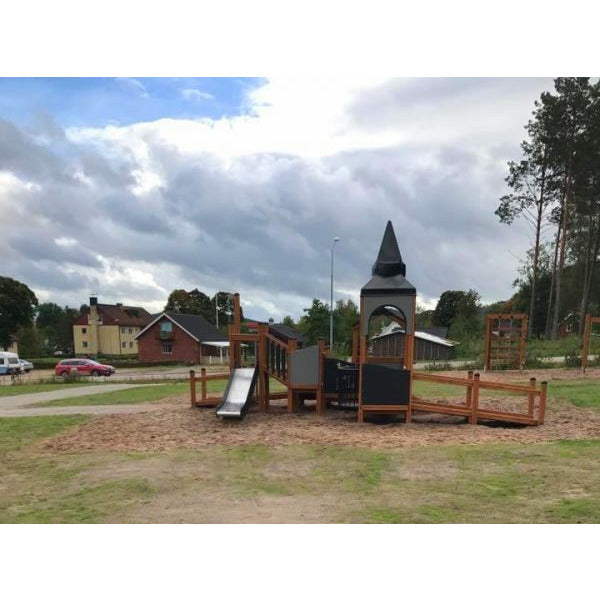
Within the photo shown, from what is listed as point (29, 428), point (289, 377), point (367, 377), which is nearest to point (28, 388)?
point (29, 428)

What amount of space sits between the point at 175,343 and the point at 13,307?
20.1 metres

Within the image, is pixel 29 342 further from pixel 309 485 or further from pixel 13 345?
pixel 309 485

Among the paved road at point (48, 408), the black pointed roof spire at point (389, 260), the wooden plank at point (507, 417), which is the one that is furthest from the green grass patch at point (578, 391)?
the paved road at point (48, 408)

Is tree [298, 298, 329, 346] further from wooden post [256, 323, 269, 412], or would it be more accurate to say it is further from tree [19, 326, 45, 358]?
tree [19, 326, 45, 358]

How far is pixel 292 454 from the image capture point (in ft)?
24.5

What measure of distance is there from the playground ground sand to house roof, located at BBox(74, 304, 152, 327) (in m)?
57.8

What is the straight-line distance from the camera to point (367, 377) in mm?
10047

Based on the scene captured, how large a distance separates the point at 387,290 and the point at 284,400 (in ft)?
15.9

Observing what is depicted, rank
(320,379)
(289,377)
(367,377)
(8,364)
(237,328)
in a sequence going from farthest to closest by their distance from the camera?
(8,364) → (237,328) → (289,377) → (320,379) → (367,377)

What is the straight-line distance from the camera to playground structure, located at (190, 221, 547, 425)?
989 cm

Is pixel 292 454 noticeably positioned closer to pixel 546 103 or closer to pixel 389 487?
pixel 389 487

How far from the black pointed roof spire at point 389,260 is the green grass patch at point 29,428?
736cm

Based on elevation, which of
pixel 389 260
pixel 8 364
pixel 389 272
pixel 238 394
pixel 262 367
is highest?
pixel 389 260

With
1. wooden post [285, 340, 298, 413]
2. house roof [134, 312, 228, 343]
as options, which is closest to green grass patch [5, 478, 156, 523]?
wooden post [285, 340, 298, 413]
